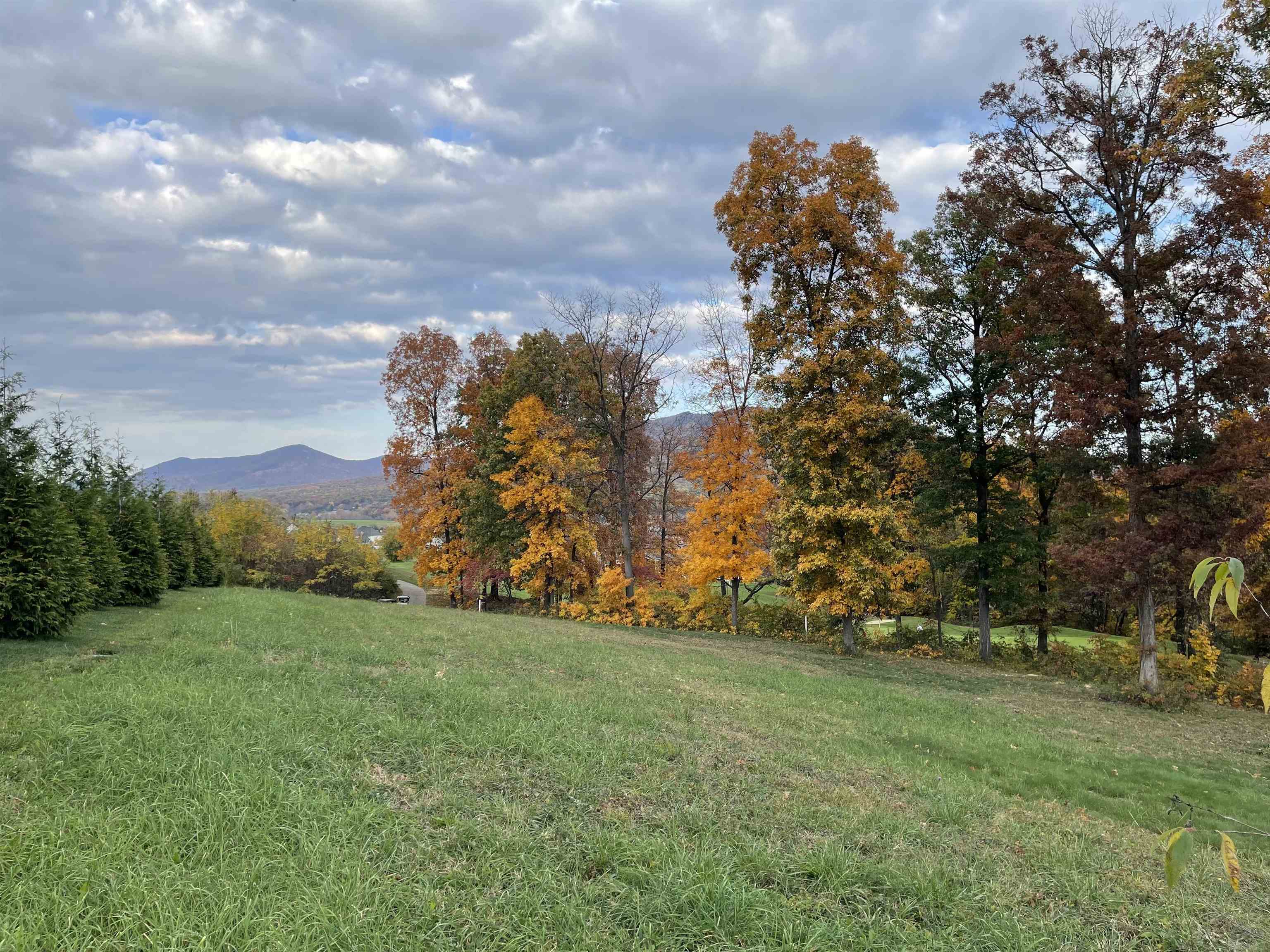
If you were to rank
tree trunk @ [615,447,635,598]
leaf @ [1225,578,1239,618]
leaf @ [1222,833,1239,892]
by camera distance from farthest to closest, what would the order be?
1. tree trunk @ [615,447,635,598]
2. leaf @ [1222,833,1239,892]
3. leaf @ [1225,578,1239,618]

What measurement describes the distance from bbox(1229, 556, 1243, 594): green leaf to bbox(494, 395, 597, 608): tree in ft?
79.1

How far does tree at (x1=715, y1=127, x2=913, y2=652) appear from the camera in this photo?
56.4 feet

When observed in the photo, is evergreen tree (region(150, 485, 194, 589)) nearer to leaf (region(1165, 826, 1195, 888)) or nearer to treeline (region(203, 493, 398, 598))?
treeline (region(203, 493, 398, 598))

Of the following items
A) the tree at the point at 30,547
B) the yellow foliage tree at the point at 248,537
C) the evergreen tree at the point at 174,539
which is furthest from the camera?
the yellow foliage tree at the point at 248,537

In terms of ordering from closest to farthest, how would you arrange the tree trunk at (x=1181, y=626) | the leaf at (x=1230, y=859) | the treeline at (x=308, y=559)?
1. the leaf at (x=1230, y=859)
2. the tree trunk at (x=1181, y=626)
3. the treeline at (x=308, y=559)

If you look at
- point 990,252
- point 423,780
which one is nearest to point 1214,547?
point 990,252

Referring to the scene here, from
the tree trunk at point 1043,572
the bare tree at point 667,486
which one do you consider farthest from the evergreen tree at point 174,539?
the tree trunk at point 1043,572

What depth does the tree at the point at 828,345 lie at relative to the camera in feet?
56.4

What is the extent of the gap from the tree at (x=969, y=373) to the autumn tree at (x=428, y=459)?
20435 mm

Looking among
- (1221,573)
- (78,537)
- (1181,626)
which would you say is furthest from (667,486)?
(1221,573)

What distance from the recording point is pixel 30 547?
9.56 metres

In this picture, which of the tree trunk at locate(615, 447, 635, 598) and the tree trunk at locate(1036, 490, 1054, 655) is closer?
the tree trunk at locate(1036, 490, 1054, 655)

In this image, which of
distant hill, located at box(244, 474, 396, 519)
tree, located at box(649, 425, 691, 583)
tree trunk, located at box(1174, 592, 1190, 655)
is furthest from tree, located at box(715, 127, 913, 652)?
distant hill, located at box(244, 474, 396, 519)

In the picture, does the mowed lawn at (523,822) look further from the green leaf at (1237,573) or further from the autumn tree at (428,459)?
the autumn tree at (428,459)
